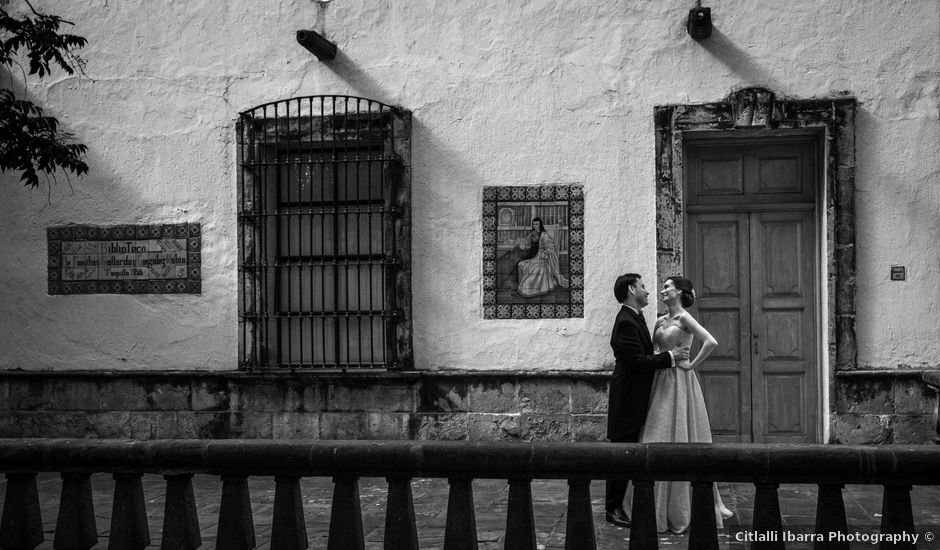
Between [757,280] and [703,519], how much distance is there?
545 centimetres

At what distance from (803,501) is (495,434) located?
8.99ft

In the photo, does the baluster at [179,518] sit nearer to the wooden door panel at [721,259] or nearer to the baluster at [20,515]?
the baluster at [20,515]

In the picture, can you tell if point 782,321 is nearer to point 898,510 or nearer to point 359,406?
point 359,406

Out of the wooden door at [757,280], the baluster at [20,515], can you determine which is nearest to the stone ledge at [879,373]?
the wooden door at [757,280]

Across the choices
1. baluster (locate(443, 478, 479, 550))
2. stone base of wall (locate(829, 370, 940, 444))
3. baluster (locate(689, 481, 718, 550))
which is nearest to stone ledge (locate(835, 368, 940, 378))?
stone base of wall (locate(829, 370, 940, 444))

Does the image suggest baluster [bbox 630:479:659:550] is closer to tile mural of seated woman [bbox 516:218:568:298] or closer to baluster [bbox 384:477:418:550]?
baluster [bbox 384:477:418:550]

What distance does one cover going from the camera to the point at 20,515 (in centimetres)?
332

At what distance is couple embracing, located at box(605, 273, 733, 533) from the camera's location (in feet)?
18.5

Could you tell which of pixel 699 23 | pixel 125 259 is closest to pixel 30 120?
pixel 125 259

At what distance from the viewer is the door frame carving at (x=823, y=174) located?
7820 millimetres

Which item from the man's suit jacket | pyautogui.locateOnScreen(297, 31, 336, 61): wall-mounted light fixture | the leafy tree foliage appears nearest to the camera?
the man's suit jacket

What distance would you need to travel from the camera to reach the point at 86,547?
3.35 meters

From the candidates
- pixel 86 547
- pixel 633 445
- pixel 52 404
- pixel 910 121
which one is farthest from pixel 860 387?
pixel 52 404

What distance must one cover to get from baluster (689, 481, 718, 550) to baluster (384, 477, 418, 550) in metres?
0.92
